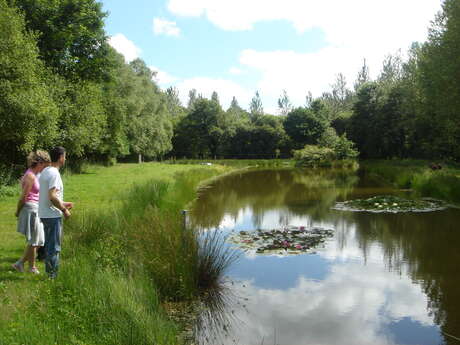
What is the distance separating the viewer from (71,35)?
974 inches

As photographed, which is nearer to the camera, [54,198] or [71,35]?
[54,198]

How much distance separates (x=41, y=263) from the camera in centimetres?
715

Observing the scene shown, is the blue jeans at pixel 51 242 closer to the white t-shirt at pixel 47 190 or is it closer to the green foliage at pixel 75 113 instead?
the white t-shirt at pixel 47 190

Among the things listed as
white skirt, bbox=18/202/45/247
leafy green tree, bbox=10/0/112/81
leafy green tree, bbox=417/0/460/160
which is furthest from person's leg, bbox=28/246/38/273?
leafy green tree, bbox=10/0/112/81

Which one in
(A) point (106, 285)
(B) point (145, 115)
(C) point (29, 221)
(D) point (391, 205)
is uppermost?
(B) point (145, 115)

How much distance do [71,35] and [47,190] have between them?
21781mm

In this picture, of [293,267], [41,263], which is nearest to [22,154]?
[41,263]

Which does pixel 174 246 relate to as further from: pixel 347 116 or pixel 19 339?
pixel 347 116

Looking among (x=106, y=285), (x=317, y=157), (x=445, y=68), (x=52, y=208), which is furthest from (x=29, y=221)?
(x=317, y=157)

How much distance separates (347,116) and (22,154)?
1950 inches

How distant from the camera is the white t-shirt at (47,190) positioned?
19.0ft

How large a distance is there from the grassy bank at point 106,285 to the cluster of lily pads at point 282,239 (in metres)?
3.32

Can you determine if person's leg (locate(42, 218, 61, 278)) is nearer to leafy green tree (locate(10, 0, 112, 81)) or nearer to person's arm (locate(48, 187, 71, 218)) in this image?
person's arm (locate(48, 187, 71, 218))

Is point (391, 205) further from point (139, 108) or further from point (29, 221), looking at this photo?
point (139, 108)
